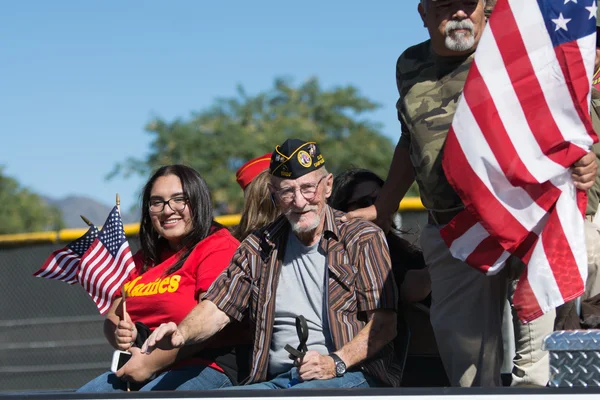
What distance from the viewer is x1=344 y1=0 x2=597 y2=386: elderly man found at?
3.51 metres

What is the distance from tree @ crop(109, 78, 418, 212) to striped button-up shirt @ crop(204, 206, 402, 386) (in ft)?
70.2

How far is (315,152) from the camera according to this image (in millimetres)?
3975

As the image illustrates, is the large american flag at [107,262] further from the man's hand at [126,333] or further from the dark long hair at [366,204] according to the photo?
the dark long hair at [366,204]

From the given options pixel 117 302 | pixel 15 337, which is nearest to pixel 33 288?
pixel 15 337

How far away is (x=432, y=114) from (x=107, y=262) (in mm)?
1544

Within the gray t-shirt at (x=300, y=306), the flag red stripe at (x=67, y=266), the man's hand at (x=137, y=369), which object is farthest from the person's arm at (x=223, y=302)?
the flag red stripe at (x=67, y=266)

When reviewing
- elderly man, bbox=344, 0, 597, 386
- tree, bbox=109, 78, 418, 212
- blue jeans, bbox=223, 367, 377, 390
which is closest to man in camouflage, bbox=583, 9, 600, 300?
elderly man, bbox=344, 0, 597, 386

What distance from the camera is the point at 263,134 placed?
91.8 ft

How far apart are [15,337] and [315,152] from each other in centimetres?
734

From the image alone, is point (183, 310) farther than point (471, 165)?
Yes

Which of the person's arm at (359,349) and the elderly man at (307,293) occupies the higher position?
the elderly man at (307,293)

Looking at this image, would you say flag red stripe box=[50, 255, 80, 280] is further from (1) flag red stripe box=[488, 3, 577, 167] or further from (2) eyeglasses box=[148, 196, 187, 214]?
(1) flag red stripe box=[488, 3, 577, 167]

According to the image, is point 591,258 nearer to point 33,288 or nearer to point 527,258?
point 527,258

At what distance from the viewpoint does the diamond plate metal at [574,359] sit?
2.70 meters
